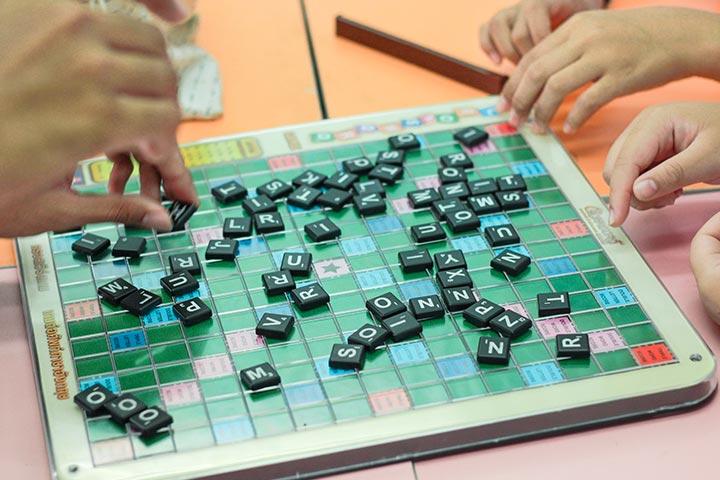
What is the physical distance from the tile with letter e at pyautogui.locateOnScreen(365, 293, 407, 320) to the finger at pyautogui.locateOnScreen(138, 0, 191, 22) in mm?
479

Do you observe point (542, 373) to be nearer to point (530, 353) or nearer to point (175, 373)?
point (530, 353)

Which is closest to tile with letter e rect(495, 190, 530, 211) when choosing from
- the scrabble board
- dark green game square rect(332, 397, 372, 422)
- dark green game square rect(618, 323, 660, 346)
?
the scrabble board

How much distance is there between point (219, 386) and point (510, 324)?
289 mm

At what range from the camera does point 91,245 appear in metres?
1.14

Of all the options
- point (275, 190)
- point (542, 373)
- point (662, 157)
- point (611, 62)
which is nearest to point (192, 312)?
point (275, 190)

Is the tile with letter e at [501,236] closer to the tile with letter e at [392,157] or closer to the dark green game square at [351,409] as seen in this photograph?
the tile with letter e at [392,157]

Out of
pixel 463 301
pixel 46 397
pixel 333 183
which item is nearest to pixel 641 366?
pixel 463 301

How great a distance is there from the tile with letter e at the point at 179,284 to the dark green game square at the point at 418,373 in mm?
A: 250

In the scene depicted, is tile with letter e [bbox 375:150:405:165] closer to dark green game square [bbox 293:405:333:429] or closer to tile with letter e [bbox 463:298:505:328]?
tile with letter e [bbox 463:298:505:328]

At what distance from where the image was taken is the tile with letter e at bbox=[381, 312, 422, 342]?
39.9 inches

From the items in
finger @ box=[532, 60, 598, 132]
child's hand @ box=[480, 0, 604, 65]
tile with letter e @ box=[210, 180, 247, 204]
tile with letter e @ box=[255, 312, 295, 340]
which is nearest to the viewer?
tile with letter e @ box=[255, 312, 295, 340]

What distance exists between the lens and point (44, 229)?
1.00 m

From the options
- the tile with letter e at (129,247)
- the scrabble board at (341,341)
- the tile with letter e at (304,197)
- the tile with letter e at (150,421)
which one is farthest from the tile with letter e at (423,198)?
the tile with letter e at (150,421)

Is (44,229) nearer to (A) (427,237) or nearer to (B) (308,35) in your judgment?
(A) (427,237)
